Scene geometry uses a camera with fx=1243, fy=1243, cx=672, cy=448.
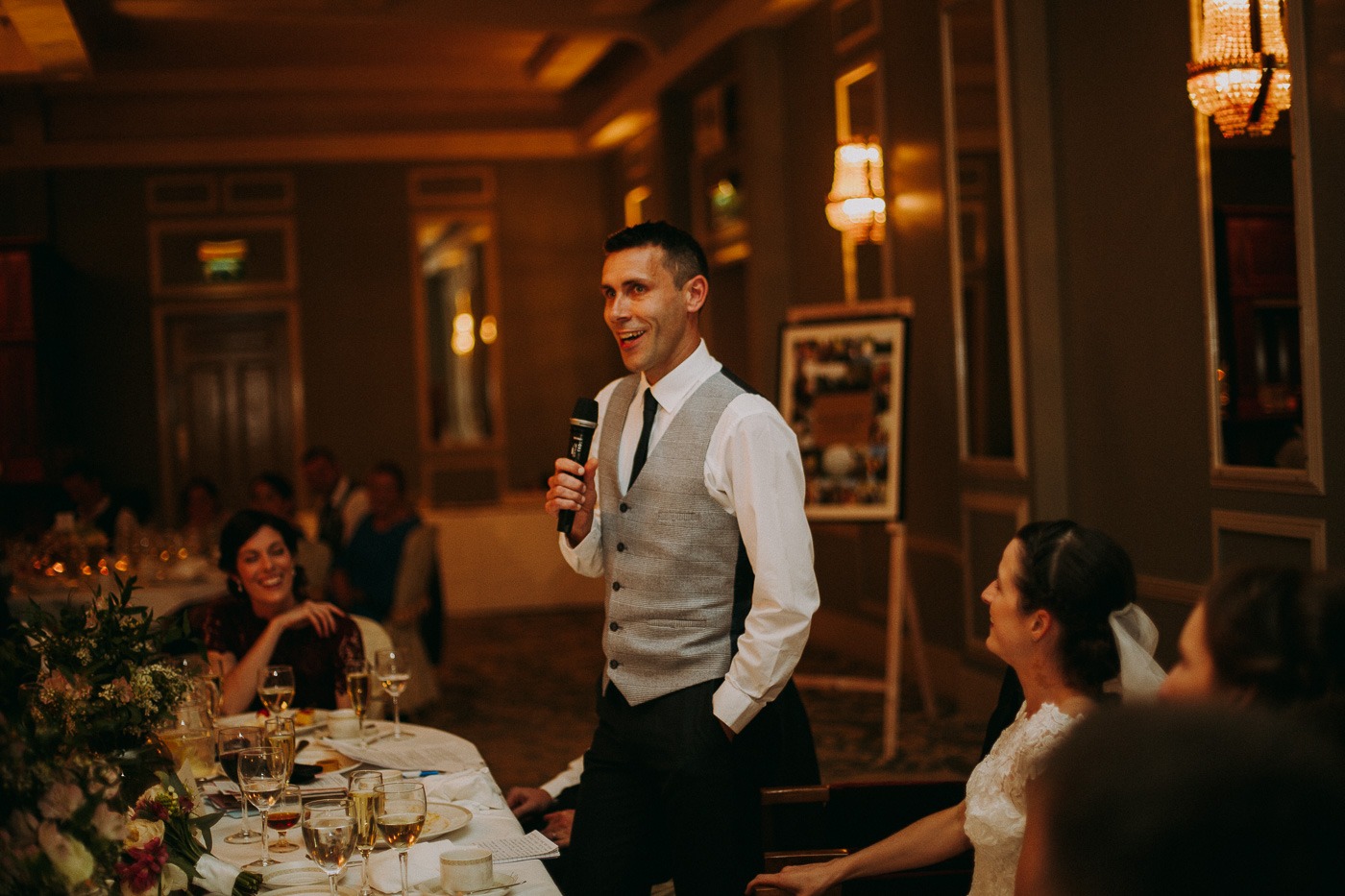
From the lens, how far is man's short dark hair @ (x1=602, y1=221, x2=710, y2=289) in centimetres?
244

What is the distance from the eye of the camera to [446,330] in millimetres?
14812

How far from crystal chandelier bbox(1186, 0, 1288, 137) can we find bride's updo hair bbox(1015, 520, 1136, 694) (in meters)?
2.59

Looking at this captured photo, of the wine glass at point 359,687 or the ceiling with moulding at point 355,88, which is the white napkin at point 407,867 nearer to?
the wine glass at point 359,687

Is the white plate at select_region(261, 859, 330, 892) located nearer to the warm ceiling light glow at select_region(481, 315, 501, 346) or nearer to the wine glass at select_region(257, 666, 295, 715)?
the wine glass at select_region(257, 666, 295, 715)

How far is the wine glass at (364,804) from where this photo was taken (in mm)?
1577

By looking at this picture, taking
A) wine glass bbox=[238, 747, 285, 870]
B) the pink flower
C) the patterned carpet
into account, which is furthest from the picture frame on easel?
the pink flower

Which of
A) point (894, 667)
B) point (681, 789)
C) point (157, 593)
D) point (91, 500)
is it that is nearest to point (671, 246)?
point (681, 789)

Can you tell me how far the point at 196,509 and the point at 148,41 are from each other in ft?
15.4

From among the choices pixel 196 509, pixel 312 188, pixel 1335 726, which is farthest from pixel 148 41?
pixel 1335 726

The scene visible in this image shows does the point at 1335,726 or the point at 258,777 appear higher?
the point at 1335,726

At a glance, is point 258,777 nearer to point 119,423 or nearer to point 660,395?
point 660,395

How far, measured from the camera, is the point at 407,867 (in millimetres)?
1809

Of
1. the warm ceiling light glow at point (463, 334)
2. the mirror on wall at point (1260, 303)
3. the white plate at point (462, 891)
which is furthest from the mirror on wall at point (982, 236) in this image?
the warm ceiling light glow at point (463, 334)

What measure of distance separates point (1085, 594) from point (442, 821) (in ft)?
3.56
